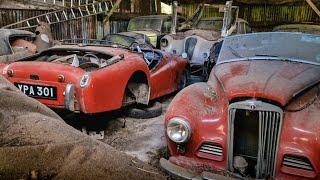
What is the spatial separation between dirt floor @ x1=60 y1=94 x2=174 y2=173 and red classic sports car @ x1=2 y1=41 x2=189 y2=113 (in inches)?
15.2

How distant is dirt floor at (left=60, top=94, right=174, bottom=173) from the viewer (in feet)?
14.8

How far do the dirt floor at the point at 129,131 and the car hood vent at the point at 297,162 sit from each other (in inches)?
63.6

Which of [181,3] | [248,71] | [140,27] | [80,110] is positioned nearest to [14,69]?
[80,110]

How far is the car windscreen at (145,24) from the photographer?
12035 mm

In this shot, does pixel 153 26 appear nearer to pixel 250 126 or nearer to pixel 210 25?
pixel 210 25

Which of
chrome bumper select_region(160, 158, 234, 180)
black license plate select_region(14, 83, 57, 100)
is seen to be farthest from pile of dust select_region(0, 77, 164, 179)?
black license plate select_region(14, 83, 57, 100)

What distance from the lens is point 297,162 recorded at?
299 centimetres

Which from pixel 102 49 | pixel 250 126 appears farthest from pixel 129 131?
pixel 250 126

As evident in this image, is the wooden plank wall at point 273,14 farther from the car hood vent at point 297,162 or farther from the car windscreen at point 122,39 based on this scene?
the car hood vent at point 297,162

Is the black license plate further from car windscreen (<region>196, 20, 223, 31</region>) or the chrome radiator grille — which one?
car windscreen (<region>196, 20, 223, 31</region>)

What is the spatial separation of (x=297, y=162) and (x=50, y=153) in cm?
235

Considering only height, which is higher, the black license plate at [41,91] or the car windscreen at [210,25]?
the car windscreen at [210,25]

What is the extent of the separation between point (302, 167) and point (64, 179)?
233cm

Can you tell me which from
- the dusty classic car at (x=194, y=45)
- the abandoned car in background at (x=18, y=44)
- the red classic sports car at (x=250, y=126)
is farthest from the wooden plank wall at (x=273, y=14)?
the red classic sports car at (x=250, y=126)
